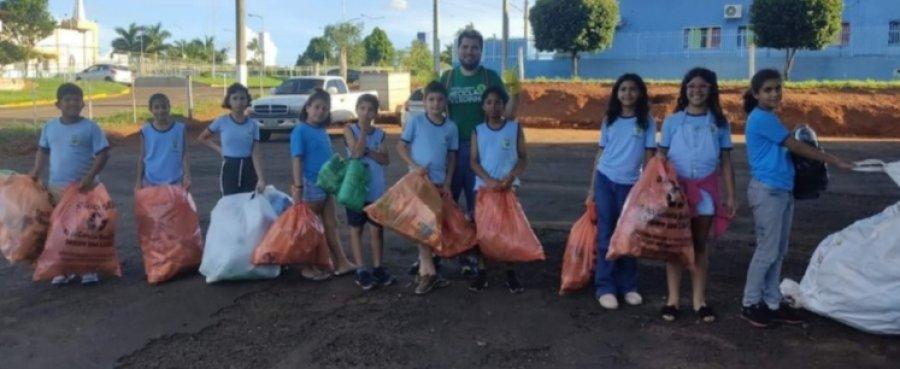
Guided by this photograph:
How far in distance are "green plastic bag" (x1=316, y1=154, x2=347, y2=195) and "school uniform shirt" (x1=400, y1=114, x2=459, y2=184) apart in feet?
1.65

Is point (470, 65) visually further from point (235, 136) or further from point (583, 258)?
point (235, 136)

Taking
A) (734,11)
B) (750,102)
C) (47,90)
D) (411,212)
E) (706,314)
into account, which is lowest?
(706,314)

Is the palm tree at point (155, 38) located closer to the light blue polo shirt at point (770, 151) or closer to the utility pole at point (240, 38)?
the utility pole at point (240, 38)

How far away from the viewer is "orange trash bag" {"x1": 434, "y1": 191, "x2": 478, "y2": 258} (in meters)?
5.78

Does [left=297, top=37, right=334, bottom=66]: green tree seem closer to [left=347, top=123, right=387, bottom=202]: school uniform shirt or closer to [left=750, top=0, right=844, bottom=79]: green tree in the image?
[left=750, top=0, right=844, bottom=79]: green tree

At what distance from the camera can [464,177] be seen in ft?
20.1

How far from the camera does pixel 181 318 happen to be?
5.37 metres

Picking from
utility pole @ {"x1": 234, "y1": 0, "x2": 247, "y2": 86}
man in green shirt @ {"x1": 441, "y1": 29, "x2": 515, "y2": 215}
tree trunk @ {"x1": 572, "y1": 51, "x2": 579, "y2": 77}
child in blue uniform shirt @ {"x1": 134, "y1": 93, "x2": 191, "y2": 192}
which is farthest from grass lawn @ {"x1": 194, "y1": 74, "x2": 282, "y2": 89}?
man in green shirt @ {"x1": 441, "y1": 29, "x2": 515, "y2": 215}

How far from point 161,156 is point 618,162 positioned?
352 cm

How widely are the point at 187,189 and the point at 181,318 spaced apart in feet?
4.64

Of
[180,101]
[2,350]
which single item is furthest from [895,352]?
[180,101]

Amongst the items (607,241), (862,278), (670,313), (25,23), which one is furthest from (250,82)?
(862,278)

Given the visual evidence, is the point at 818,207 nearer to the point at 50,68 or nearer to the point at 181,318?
the point at 181,318

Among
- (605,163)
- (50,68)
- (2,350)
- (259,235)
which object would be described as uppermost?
(50,68)
